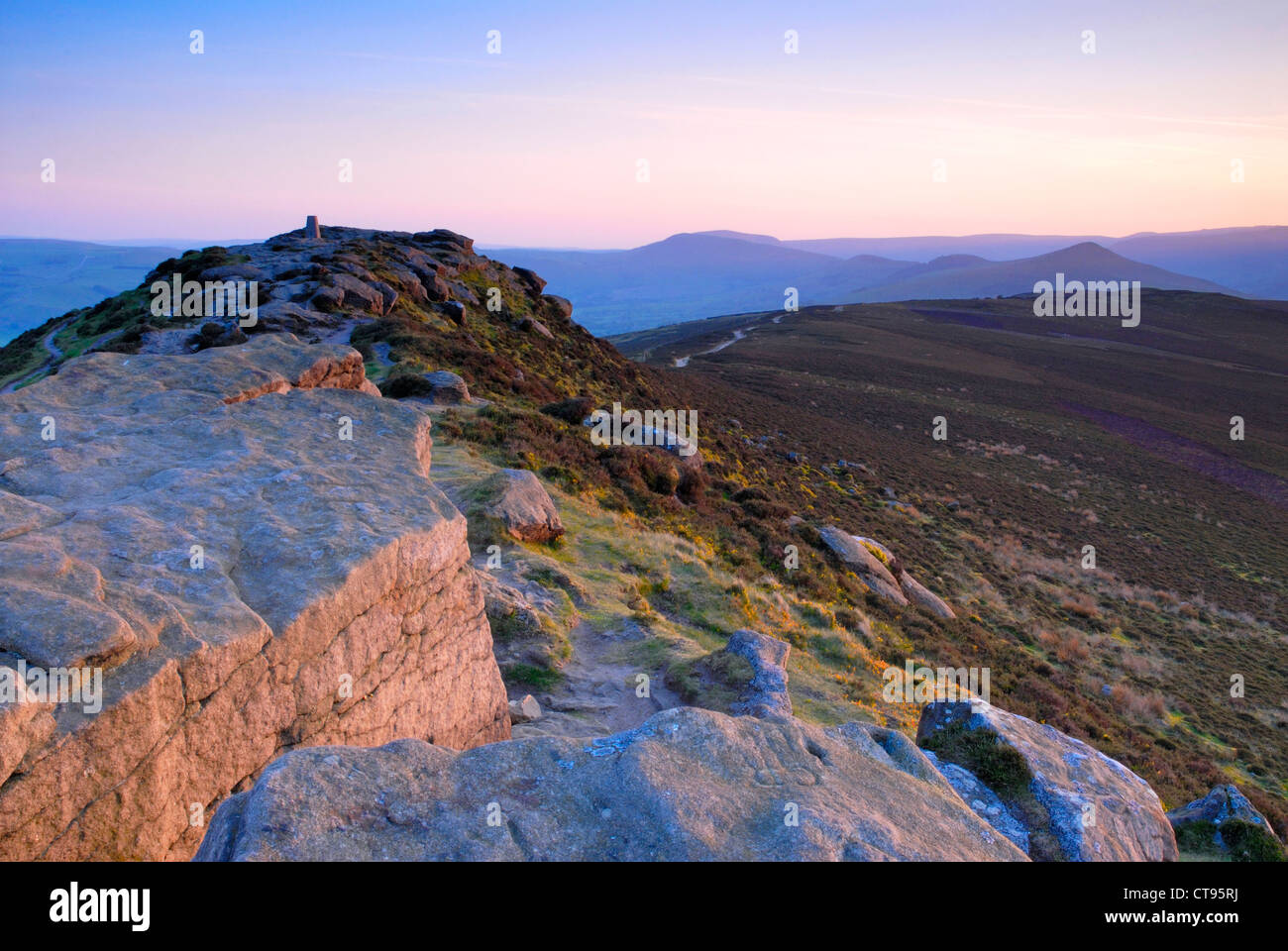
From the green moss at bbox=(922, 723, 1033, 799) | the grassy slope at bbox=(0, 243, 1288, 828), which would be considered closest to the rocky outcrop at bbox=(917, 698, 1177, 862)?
the green moss at bbox=(922, 723, 1033, 799)

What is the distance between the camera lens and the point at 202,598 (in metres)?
5.52

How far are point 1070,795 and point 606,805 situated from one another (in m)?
6.00

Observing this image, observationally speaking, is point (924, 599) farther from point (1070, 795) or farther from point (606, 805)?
point (606, 805)

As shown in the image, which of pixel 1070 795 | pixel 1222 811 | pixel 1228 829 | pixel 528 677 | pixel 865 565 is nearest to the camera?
pixel 1070 795

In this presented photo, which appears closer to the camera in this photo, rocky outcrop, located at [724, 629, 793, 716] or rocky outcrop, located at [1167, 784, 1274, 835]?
rocky outcrop, located at [1167, 784, 1274, 835]

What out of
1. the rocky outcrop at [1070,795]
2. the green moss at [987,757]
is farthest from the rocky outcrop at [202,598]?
the rocky outcrop at [1070,795]

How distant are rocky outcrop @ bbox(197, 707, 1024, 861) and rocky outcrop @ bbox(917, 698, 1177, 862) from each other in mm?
2308

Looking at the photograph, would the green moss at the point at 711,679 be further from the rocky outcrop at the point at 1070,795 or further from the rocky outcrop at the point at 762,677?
the rocky outcrop at the point at 1070,795

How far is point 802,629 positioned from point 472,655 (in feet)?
35.5

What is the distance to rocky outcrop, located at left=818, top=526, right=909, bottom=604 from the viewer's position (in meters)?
24.2

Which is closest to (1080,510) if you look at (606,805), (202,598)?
(606,805)

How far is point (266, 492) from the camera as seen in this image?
23.7 ft

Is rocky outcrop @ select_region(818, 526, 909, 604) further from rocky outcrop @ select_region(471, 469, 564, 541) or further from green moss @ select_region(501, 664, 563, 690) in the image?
green moss @ select_region(501, 664, 563, 690)
